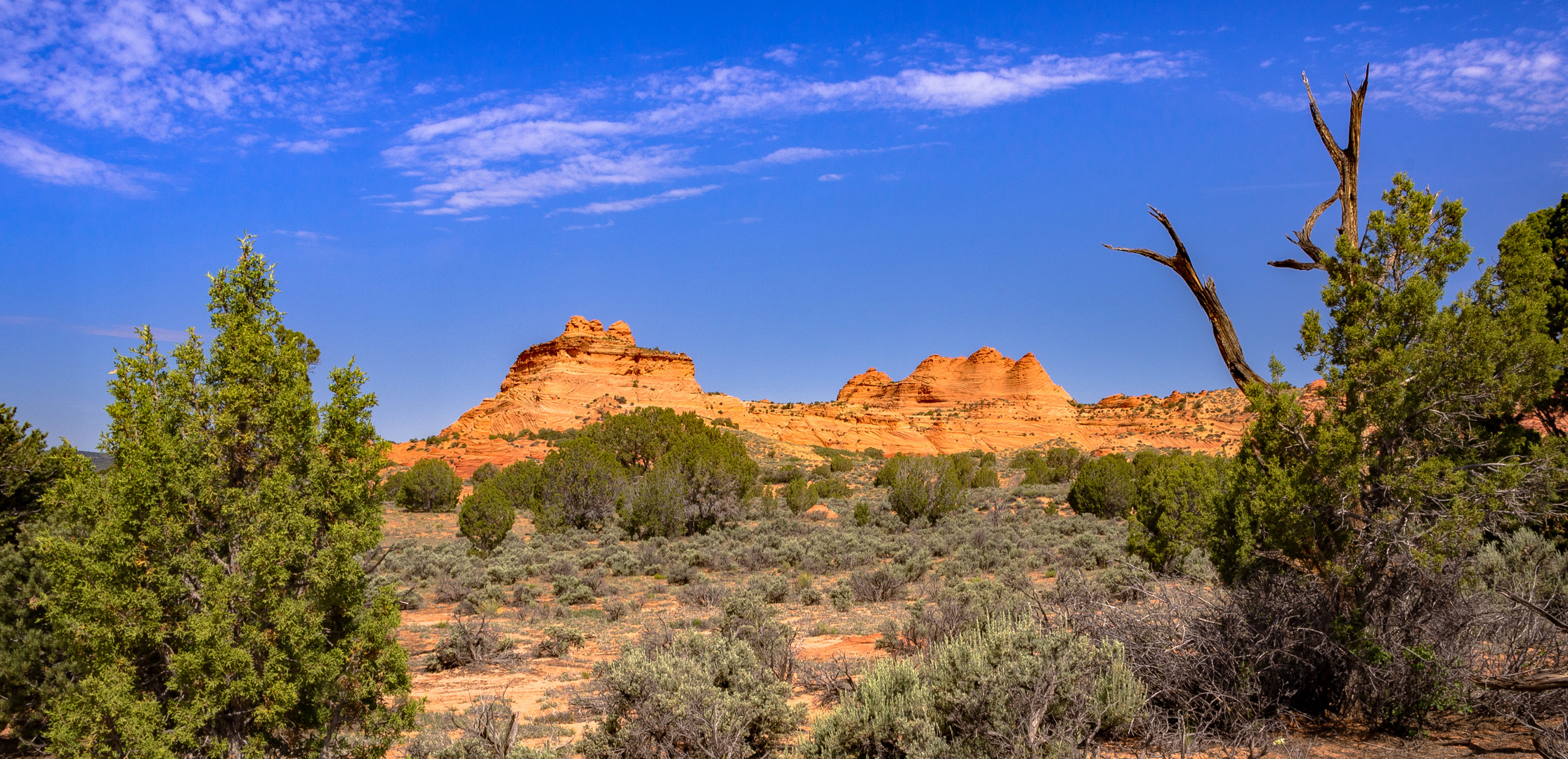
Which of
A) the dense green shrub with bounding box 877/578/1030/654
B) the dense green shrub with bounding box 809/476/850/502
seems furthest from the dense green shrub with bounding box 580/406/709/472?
the dense green shrub with bounding box 877/578/1030/654

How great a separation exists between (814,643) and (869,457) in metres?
43.7

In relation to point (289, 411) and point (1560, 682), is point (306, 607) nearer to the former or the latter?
point (289, 411)

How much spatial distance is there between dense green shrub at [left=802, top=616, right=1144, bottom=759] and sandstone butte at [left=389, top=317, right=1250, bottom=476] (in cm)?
4508

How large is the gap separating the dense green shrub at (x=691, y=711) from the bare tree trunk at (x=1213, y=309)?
4894 millimetres

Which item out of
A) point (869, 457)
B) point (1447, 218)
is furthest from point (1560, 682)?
point (869, 457)

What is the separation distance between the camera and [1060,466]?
3697 centimetres

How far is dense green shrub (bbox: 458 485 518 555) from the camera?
18094 mm

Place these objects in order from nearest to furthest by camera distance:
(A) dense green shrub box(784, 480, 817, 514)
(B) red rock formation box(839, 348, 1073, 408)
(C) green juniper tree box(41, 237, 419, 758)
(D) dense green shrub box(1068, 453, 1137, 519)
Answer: (C) green juniper tree box(41, 237, 419, 758), (D) dense green shrub box(1068, 453, 1137, 519), (A) dense green shrub box(784, 480, 817, 514), (B) red rock formation box(839, 348, 1073, 408)

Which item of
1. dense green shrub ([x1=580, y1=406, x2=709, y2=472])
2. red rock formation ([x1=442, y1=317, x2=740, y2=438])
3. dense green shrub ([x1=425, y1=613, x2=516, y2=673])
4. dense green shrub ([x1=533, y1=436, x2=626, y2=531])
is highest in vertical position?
red rock formation ([x1=442, y1=317, x2=740, y2=438])

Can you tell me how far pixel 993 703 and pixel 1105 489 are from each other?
20769 mm

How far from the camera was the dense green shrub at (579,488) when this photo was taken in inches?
910

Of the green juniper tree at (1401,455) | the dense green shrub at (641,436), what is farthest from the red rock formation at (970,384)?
the green juniper tree at (1401,455)

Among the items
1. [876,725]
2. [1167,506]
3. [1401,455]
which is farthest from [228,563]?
[1167,506]

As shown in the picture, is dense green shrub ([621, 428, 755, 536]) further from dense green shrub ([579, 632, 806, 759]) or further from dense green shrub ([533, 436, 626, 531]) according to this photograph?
dense green shrub ([579, 632, 806, 759])
